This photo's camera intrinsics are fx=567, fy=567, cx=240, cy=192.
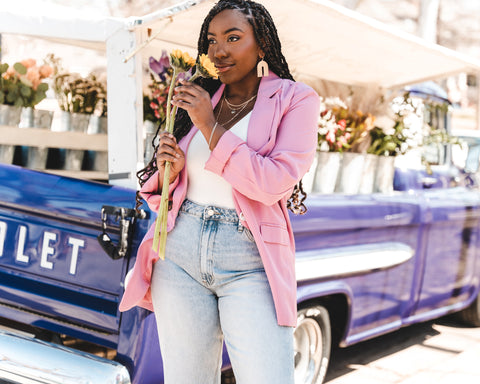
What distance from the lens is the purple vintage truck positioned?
2.23 metres

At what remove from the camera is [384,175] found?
3766 mm

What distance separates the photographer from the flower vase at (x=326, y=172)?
337 cm

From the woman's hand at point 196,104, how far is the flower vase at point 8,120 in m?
1.55

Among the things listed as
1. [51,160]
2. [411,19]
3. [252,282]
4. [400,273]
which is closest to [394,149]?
[400,273]

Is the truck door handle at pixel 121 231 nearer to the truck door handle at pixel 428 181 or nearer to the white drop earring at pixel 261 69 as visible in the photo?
the white drop earring at pixel 261 69

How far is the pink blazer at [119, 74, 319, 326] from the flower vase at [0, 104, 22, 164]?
138cm

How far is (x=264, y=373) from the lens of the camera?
5.27 ft

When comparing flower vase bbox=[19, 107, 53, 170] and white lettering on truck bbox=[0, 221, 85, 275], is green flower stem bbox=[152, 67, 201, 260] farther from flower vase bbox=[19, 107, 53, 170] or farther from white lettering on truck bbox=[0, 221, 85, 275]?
flower vase bbox=[19, 107, 53, 170]

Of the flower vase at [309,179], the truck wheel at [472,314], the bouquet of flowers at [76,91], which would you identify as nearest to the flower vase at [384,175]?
the flower vase at [309,179]

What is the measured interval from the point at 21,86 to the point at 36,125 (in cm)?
25

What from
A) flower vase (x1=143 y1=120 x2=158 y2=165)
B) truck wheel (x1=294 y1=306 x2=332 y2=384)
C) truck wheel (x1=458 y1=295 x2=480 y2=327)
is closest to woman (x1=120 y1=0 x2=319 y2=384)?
flower vase (x1=143 y1=120 x2=158 y2=165)

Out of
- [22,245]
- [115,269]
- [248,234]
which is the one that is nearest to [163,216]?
[248,234]

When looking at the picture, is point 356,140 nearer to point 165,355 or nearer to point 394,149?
point 394,149

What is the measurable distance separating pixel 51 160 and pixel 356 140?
6.28ft
